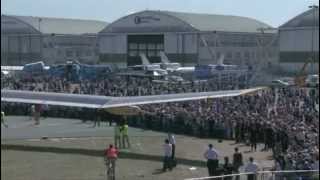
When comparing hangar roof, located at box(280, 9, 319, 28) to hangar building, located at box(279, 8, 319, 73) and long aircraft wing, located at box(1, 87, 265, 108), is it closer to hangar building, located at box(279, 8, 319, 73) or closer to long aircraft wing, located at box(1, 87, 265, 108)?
hangar building, located at box(279, 8, 319, 73)

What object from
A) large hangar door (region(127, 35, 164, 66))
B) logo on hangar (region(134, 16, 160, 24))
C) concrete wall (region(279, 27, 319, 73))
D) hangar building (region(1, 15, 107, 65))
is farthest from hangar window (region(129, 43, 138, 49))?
concrete wall (region(279, 27, 319, 73))

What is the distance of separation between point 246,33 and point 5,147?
6364 centimetres

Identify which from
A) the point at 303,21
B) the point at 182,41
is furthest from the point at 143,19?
the point at 303,21

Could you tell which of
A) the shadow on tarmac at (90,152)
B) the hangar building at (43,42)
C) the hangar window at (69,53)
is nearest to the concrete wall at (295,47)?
the hangar building at (43,42)

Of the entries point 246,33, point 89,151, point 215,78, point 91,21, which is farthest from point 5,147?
point 91,21

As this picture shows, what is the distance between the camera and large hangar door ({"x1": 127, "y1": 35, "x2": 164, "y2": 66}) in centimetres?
8319

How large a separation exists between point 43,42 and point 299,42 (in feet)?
116

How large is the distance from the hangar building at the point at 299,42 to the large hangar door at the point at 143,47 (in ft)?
56.0

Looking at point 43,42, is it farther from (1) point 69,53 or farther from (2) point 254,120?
(2) point 254,120

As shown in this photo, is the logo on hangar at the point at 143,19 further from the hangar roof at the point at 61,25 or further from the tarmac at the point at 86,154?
the tarmac at the point at 86,154

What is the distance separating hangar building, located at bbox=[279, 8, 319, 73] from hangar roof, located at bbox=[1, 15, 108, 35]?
34.3m

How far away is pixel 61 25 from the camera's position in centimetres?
9900

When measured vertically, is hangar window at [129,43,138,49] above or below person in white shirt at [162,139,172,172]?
above

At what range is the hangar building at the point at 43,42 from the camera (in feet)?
286
